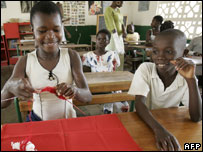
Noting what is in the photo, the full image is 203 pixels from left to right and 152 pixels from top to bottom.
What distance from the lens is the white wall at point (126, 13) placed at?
22.6ft

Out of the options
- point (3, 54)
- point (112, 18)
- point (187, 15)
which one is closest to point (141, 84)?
point (112, 18)

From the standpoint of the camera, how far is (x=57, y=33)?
1170mm

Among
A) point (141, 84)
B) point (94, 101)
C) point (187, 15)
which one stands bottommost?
point (94, 101)

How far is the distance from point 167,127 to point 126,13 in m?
8.45

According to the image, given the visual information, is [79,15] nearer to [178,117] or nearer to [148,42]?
[148,42]

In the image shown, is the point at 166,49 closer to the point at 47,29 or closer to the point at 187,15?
the point at 47,29

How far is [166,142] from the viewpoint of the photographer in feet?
2.65

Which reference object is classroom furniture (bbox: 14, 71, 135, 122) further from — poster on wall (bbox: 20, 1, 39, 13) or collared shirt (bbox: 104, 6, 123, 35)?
poster on wall (bbox: 20, 1, 39, 13)

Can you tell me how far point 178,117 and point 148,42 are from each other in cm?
403


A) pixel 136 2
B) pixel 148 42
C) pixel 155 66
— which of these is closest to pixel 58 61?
pixel 155 66

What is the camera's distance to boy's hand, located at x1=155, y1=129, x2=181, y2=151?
0.79 metres

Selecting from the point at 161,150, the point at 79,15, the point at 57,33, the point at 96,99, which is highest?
the point at 79,15

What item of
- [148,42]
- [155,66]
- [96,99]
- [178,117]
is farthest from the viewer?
[148,42]

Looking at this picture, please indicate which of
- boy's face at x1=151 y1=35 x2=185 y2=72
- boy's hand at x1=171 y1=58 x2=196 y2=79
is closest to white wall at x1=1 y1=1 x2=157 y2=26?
boy's face at x1=151 y1=35 x2=185 y2=72
